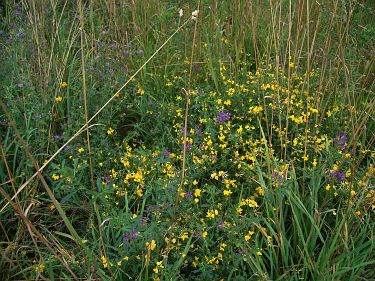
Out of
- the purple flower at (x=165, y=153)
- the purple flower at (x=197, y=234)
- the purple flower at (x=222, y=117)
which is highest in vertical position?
the purple flower at (x=222, y=117)

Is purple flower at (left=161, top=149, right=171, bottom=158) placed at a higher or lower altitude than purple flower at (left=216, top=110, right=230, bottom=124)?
lower

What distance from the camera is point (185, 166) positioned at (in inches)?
78.3

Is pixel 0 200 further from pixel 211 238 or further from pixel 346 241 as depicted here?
pixel 346 241

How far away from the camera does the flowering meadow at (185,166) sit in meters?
1.71

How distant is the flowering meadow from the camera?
5.60 feet

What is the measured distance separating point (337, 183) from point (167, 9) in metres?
2.11

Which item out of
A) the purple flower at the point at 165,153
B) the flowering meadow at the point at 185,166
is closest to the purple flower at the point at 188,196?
the flowering meadow at the point at 185,166

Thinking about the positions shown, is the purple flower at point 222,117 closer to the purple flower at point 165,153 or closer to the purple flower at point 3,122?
the purple flower at point 165,153

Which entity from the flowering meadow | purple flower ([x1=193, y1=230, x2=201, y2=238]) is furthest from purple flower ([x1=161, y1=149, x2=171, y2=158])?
purple flower ([x1=193, y1=230, x2=201, y2=238])

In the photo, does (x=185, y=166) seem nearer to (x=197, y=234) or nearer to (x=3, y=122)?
(x=197, y=234)

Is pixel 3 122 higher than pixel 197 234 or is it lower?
higher

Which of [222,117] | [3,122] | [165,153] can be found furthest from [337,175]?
[3,122]

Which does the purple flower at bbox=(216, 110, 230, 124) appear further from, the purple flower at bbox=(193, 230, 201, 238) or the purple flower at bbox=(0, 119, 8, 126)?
the purple flower at bbox=(0, 119, 8, 126)

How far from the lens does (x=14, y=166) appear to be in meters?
2.18
